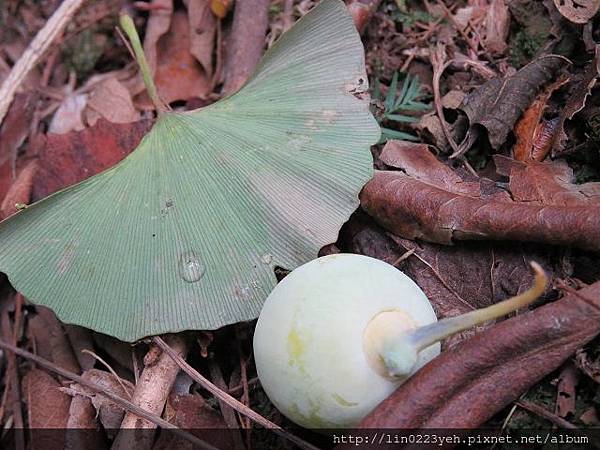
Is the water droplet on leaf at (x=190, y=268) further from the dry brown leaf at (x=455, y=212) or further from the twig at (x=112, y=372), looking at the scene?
the dry brown leaf at (x=455, y=212)

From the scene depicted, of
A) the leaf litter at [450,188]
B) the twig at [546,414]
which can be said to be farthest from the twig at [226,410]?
the twig at [546,414]

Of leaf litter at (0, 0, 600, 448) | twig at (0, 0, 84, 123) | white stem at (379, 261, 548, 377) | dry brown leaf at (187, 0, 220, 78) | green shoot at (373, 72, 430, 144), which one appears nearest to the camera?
white stem at (379, 261, 548, 377)

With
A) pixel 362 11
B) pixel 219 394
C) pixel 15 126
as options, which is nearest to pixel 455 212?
pixel 219 394

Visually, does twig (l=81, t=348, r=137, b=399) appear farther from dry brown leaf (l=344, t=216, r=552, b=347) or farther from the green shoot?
the green shoot

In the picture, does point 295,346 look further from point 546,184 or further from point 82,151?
point 82,151

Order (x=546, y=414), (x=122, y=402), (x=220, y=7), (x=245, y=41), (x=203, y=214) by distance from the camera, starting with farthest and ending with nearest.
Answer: (x=220, y=7)
(x=245, y=41)
(x=203, y=214)
(x=122, y=402)
(x=546, y=414)

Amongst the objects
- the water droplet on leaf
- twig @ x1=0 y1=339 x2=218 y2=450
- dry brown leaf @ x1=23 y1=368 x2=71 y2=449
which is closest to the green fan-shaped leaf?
the water droplet on leaf

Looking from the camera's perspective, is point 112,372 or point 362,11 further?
point 362,11

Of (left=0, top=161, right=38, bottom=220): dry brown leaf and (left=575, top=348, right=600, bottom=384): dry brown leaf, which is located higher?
(left=0, top=161, right=38, bottom=220): dry brown leaf
